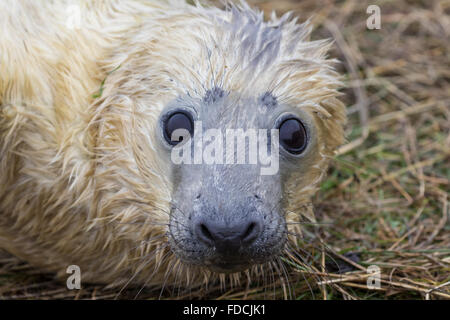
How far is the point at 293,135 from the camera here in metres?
2.79

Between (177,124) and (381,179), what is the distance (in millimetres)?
1926

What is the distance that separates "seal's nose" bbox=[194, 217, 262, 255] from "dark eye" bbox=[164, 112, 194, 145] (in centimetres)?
49

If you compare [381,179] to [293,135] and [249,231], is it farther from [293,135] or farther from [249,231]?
[249,231]

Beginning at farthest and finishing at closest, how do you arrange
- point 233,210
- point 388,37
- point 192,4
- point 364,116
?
point 388,37, point 364,116, point 192,4, point 233,210

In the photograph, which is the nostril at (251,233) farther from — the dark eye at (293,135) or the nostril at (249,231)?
the dark eye at (293,135)

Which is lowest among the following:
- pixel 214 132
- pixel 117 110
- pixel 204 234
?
pixel 204 234

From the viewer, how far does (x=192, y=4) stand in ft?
11.7

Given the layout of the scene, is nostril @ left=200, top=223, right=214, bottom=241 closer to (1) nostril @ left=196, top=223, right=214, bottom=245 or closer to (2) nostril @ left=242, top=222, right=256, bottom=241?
(1) nostril @ left=196, top=223, right=214, bottom=245

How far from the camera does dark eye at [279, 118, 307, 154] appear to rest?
9.09 ft

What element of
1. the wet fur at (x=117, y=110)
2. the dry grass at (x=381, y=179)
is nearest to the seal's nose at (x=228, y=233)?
the wet fur at (x=117, y=110)

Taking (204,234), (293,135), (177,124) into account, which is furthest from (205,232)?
(293,135)

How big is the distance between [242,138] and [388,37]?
327 centimetres

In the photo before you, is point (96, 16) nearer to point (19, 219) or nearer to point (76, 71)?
point (76, 71)
